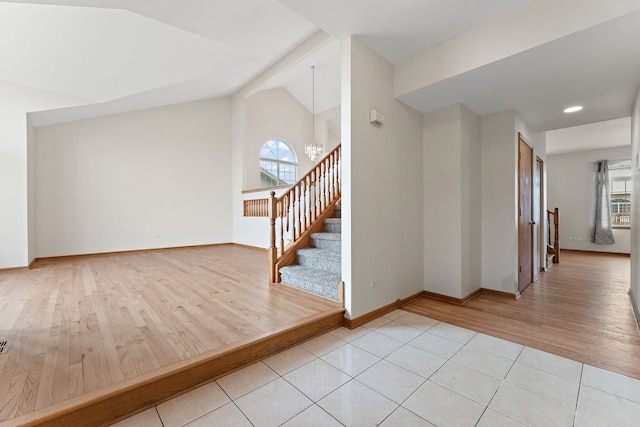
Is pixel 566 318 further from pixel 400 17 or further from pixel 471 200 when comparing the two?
pixel 400 17

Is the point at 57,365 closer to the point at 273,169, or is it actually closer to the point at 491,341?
the point at 491,341

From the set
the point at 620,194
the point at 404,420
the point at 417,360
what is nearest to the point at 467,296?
the point at 417,360

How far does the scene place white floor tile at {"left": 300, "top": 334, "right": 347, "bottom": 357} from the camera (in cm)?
209

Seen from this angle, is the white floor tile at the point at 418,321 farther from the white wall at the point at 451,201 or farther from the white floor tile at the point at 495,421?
the white floor tile at the point at 495,421

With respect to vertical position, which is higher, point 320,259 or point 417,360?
point 320,259

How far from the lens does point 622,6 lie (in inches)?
67.9

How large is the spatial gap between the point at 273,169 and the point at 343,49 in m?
5.83

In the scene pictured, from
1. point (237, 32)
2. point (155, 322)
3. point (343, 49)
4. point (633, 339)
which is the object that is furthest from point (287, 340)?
point (237, 32)

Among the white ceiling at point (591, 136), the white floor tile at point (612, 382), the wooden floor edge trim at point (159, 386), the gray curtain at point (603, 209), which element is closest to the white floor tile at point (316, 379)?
the wooden floor edge trim at point (159, 386)

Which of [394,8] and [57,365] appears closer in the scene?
[57,365]

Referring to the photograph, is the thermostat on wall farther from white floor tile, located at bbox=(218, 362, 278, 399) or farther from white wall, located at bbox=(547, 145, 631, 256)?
white wall, located at bbox=(547, 145, 631, 256)

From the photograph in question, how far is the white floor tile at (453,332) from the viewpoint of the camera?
2301mm

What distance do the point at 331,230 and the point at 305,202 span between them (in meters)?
0.58

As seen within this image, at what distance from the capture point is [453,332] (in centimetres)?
242
